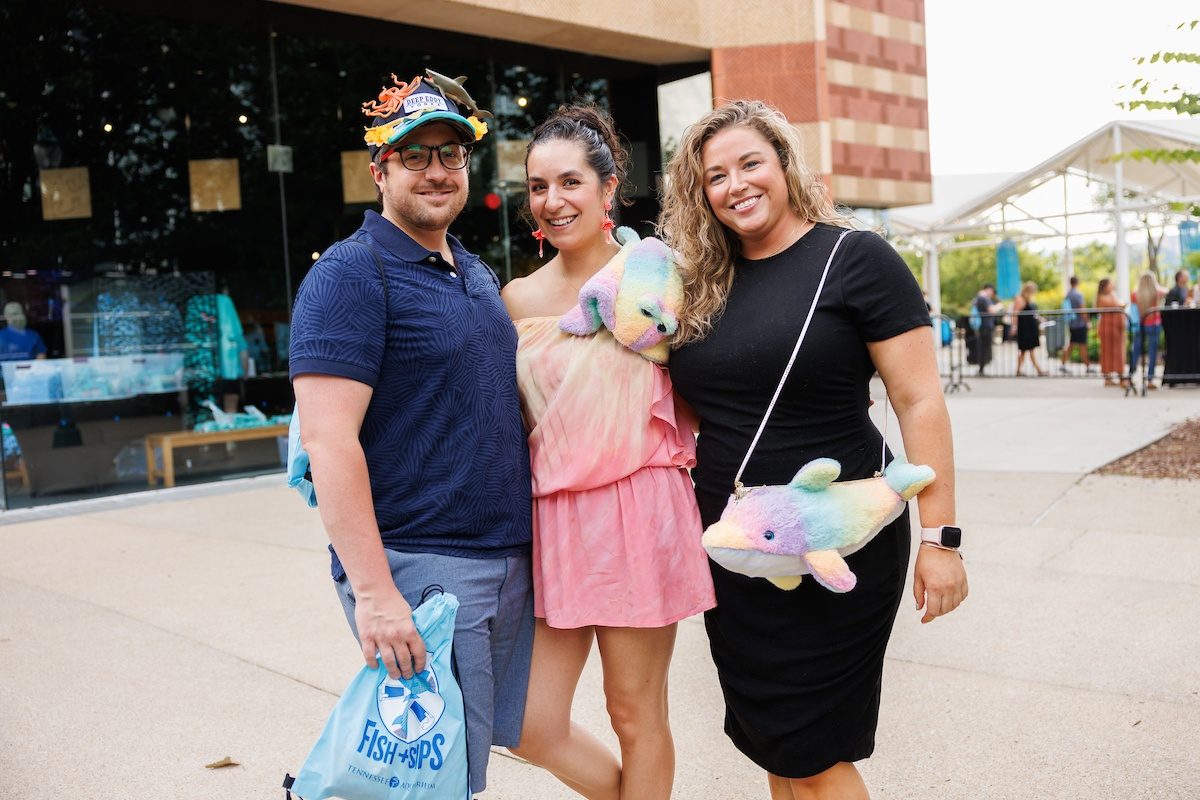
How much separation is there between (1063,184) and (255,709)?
20954mm

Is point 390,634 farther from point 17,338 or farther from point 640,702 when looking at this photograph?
point 17,338

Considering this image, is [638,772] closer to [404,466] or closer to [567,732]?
[567,732]

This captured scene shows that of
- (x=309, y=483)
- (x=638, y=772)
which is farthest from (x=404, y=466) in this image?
(x=638, y=772)

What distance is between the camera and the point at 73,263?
9.51m

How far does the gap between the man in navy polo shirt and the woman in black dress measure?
0.50 meters

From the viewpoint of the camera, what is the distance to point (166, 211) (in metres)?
9.98

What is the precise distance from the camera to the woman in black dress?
2293 millimetres

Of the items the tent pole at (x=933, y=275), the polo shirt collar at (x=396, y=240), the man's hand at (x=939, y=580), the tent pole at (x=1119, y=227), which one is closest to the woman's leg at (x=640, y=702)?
the man's hand at (x=939, y=580)

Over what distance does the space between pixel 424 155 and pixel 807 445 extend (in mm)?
1101

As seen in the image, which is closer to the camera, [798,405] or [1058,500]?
[798,405]

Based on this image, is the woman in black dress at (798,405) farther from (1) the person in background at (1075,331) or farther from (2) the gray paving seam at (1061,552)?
(1) the person in background at (1075,331)

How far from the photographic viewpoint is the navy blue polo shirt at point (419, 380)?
2.08m

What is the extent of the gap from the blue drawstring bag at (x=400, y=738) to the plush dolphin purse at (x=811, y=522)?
2.11 feet

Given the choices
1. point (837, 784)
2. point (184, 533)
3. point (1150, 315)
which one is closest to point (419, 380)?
point (837, 784)
